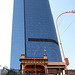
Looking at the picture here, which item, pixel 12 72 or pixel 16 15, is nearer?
pixel 12 72

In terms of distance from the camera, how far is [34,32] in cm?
14038

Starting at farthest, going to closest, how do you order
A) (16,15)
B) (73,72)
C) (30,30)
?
(16,15)
(30,30)
(73,72)

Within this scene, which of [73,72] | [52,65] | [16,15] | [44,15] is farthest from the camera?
[16,15]

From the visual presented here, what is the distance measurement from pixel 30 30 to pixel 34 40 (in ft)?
44.5

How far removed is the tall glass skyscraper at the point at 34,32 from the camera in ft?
426

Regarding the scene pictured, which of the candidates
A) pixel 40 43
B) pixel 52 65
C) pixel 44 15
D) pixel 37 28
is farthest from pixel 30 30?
pixel 52 65

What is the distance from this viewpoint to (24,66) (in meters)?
44.4

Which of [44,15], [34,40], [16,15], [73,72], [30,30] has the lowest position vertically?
[73,72]

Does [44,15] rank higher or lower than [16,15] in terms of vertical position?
lower

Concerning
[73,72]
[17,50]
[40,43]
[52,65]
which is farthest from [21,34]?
[73,72]

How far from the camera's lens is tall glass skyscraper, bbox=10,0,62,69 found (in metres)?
130

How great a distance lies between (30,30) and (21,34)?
33.7m

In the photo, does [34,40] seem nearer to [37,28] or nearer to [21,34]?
[37,28]

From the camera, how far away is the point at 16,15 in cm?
19012
